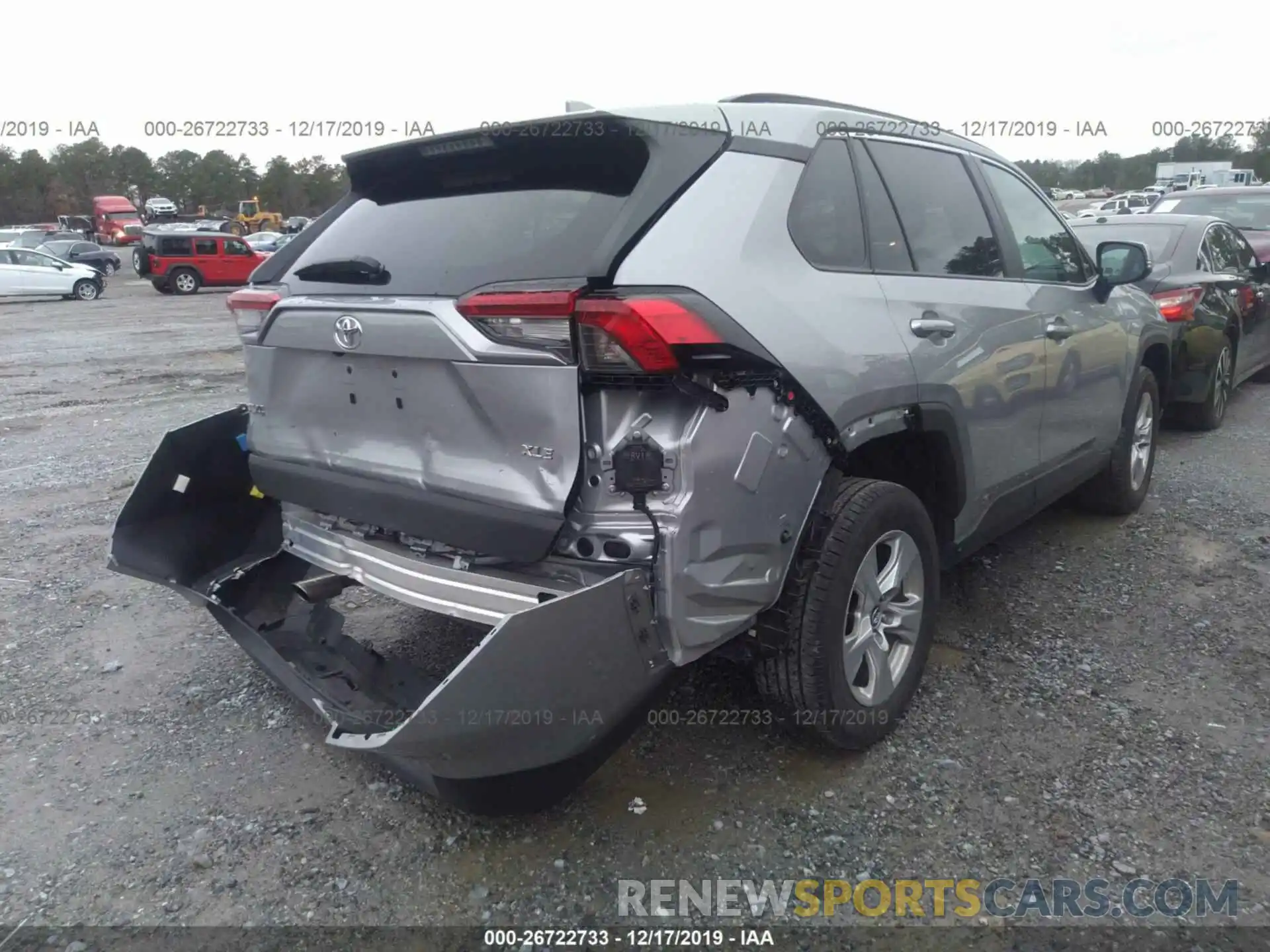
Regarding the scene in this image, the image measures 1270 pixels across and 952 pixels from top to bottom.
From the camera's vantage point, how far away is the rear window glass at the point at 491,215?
2.40m

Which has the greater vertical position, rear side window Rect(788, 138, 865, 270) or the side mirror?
rear side window Rect(788, 138, 865, 270)

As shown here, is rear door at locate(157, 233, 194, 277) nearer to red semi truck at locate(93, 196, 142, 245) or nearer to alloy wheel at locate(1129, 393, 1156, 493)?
red semi truck at locate(93, 196, 142, 245)

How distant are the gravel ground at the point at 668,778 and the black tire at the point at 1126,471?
434 mm

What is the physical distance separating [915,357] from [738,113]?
910 millimetres

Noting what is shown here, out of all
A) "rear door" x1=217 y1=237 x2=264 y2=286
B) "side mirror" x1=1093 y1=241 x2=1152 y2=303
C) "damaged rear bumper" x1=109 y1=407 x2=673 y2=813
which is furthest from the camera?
"rear door" x1=217 y1=237 x2=264 y2=286

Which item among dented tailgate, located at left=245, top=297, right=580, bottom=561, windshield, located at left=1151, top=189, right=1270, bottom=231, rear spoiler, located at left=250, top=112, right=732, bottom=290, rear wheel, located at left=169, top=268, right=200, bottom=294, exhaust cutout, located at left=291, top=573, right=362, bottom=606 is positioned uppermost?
rear spoiler, located at left=250, top=112, right=732, bottom=290

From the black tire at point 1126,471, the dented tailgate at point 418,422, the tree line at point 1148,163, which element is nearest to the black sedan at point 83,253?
the dented tailgate at point 418,422

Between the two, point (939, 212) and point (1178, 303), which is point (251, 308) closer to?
point (939, 212)

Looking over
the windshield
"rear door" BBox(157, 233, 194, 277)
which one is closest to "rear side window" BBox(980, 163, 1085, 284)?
the windshield

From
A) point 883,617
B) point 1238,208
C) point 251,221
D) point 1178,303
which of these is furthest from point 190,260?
point 251,221

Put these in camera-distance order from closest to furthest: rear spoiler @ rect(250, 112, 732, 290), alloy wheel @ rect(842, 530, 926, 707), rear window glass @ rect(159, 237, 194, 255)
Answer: rear spoiler @ rect(250, 112, 732, 290)
alloy wheel @ rect(842, 530, 926, 707)
rear window glass @ rect(159, 237, 194, 255)

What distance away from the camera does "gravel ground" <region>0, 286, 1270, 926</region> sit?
2482mm

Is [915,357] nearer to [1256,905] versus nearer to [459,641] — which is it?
[1256,905]

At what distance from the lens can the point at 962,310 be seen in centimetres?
325
